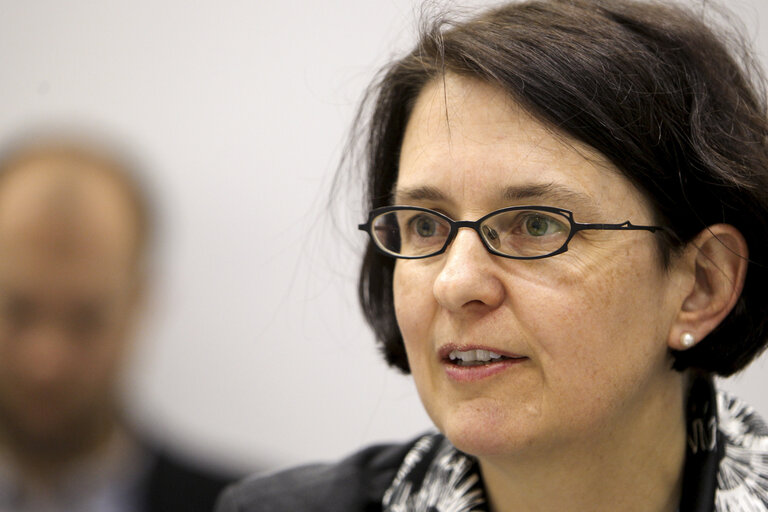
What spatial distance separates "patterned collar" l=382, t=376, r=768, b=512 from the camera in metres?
1.62

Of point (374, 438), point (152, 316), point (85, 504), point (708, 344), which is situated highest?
point (708, 344)

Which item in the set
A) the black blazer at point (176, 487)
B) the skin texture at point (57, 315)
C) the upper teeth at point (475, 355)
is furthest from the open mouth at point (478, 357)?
the skin texture at point (57, 315)

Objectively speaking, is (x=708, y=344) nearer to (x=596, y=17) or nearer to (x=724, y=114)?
(x=724, y=114)

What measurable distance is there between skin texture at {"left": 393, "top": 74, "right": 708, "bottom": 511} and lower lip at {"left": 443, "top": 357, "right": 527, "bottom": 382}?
0.01 m

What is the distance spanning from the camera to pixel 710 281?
1605mm

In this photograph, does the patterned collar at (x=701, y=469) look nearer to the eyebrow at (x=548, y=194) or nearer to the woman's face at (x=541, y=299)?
the woman's face at (x=541, y=299)

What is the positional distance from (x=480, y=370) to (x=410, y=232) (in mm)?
355

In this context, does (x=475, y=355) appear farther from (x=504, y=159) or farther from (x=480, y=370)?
(x=504, y=159)

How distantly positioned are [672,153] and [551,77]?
282 millimetres

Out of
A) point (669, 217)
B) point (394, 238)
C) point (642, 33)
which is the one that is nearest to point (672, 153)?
point (669, 217)

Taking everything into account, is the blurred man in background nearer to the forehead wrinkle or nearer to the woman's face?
the woman's face

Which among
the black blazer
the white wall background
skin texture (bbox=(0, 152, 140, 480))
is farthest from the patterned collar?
skin texture (bbox=(0, 152, 140, 480))

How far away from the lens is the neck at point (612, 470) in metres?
1.58

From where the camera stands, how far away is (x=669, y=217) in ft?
5.07
